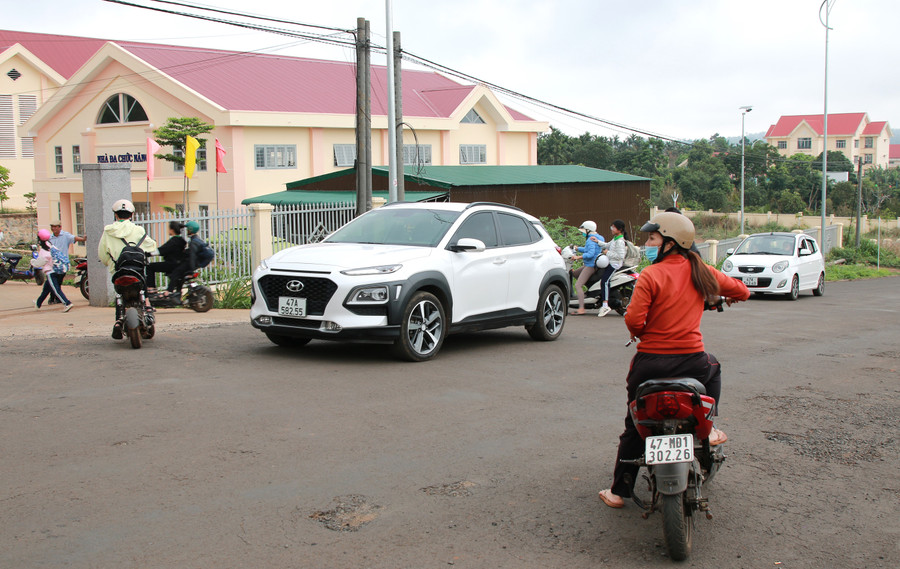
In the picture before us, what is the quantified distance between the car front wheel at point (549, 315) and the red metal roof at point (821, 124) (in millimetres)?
124552

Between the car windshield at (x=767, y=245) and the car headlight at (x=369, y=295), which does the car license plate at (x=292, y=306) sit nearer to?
the car headlight at (x=369, y=295)

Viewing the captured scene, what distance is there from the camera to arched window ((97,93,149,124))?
41562 millimetres

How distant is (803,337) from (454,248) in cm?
627

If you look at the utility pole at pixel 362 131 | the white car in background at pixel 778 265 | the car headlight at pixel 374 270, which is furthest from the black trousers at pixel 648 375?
the white car in background at pixel 778 265

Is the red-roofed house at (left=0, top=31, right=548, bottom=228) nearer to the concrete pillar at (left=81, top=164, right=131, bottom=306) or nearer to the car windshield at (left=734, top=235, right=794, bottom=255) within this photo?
the concrete pillar at (left=81, top=164, right=131, bottom=306)

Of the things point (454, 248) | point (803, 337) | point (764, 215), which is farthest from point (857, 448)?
point (764, 215)

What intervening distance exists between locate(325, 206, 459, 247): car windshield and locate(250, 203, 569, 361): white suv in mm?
12

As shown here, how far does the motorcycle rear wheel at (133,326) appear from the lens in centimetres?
998

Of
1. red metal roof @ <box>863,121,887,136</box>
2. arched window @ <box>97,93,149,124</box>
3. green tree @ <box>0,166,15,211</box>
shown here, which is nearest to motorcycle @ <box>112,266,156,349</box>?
arched window @ <box>97,93,149,124</box>

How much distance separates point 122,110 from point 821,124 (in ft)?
363

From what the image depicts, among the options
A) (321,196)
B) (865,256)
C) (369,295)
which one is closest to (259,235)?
(369,295)

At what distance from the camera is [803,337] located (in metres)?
13.4

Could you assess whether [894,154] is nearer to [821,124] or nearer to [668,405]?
[821,124]

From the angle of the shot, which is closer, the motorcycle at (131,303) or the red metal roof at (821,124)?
the motorcycle at (131,303)
